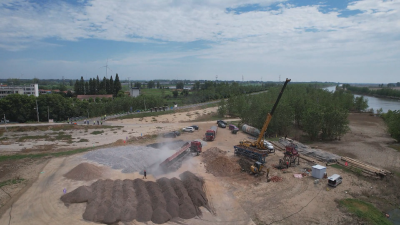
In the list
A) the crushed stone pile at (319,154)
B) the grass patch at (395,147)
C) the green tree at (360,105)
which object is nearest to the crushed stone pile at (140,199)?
the crushed stone pile at (319,154)

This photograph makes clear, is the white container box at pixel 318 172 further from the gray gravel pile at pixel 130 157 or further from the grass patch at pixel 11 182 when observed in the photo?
the grass patch at pixel 11 182

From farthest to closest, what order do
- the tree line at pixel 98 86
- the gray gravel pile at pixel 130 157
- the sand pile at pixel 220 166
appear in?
the tree line at pixel 98 86, the gray gravel pile at pixel 130 157, the sand pile at pixel 220 166

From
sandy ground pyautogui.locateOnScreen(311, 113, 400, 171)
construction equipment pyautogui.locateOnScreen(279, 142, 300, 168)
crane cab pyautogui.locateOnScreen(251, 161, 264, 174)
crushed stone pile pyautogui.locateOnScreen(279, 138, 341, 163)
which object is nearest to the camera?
crane cab pyautogui.locateOnScreen(251, 161, 264, 174)

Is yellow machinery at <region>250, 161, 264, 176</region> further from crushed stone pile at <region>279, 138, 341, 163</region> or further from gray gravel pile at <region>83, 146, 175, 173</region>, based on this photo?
gray gravel pile at <region>83, 146, 175, 173</region>

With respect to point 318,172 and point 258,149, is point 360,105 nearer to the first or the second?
point 258,149

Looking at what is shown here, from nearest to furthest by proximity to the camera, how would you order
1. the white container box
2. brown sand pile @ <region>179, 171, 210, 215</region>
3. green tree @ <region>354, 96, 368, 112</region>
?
brown sand pile @ <region>179, 171, 210, 215</region> < the white container box < green tree @ <region>354, 96, 368, 112</region>

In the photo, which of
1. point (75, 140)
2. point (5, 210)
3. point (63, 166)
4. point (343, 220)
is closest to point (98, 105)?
point (75, 140)

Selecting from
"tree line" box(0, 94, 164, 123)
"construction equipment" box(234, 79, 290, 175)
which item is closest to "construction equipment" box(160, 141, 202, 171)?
"construction equipment" box(234, 79, 290, 175)
